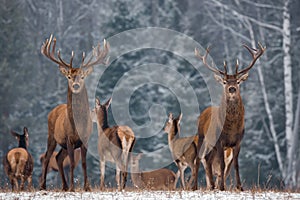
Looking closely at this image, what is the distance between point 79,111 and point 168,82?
17408 millimetres

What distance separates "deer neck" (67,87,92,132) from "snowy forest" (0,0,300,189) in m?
13.5

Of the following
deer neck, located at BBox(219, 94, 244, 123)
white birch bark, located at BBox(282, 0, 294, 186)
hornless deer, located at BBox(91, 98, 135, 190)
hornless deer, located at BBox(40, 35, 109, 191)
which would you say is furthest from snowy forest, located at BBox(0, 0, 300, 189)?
deer neck, located at BBox(219, 94, 244, 123)

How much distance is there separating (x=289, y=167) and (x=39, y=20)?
2002 centimetres

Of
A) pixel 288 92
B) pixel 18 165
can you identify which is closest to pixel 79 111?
pixel 18 165

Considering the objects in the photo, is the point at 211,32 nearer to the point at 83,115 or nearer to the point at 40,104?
the point at 40,104

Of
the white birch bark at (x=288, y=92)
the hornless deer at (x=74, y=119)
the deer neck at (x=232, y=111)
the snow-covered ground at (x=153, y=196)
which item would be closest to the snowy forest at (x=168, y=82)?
the white birch bark at (x=288, y=92)

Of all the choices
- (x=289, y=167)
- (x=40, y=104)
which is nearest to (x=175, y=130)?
(x=289, y=167)

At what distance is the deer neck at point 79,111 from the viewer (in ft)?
39.4

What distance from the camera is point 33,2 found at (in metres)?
42.7

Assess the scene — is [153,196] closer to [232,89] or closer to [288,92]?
[232,89]

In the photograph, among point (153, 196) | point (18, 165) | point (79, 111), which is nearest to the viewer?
point (153, 196)

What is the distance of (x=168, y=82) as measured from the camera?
29.5 metres

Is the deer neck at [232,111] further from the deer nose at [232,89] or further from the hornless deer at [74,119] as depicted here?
the hornless deer at [74,119]

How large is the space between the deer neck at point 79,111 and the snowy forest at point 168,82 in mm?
13534
